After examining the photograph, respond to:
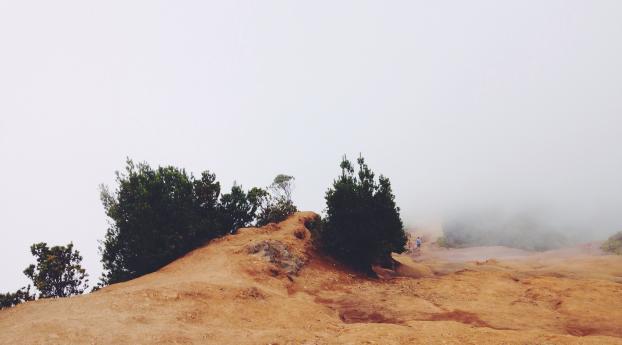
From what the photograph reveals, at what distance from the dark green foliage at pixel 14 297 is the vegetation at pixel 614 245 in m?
54.2

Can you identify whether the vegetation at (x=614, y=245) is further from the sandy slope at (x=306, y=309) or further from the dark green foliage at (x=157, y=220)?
the dark green foliage at (x=157, y=220)

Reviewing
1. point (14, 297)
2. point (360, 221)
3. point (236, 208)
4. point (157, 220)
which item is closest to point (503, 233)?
point (360, 221)

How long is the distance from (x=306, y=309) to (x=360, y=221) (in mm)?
10807

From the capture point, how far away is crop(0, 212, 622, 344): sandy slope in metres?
11.3

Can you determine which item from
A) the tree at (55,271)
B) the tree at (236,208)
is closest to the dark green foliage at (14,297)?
the tree at (55,271)

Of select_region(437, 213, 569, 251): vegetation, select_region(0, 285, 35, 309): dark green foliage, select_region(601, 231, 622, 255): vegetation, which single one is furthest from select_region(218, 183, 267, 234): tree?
select_region(437, 213, 569, 251): vegetation

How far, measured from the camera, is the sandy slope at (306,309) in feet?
37.2

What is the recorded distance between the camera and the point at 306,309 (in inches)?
621

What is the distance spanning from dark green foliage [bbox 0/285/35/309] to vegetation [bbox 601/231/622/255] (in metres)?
54.2

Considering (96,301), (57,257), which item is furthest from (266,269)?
(57,257)

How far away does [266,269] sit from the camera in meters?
21.2

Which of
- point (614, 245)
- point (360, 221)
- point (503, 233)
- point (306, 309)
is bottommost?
point (614, 245)

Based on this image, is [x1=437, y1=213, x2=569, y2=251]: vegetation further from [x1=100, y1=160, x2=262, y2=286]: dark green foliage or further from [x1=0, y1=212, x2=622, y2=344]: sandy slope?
[x1=100, y1=160, x2=262, y2=286]: dark green foliage

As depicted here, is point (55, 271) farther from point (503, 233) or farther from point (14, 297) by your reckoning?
point (503, 233)
